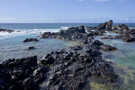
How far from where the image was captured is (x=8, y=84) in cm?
614

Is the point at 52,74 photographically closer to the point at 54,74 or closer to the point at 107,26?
the point at 54,74

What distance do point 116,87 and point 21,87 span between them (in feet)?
19.1

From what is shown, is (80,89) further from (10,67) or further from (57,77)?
(10,67)

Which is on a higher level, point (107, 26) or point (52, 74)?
point (107, 26)

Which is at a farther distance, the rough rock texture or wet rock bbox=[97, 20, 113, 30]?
wet rock bbox=[97, 20, 113, 30]

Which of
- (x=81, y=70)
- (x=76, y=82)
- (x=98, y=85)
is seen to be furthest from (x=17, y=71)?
(x=98, y=85)

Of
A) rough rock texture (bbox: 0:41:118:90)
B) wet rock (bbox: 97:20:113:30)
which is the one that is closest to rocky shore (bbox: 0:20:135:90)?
rough rock texture (bbox: 0:41:118:90)

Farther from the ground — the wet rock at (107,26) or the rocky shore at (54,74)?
the wet rock at (107,26)

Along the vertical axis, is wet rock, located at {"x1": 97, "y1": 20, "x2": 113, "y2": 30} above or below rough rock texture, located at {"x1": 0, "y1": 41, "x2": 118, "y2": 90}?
above

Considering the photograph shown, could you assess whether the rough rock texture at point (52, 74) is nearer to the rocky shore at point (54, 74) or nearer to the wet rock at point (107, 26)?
the rocky shore at point (54, 74)

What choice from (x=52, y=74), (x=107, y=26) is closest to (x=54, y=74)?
(x=52, y=74)

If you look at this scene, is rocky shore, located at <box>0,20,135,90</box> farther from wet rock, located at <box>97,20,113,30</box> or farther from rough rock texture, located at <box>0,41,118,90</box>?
wet rock, located at <box>97,20,113,30</box>

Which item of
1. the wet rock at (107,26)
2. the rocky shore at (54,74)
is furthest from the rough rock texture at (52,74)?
the wet rock at (107,26)

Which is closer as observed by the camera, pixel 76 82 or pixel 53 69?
pixel 76 82
